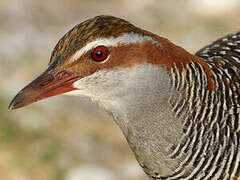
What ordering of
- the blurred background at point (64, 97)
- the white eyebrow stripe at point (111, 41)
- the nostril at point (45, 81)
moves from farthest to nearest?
the blurred background at point (64, 97)
the nostril at point (45, 81)
the white eyebrow stripe at point (111, 41)

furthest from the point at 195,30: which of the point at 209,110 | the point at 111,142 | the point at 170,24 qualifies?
the point at 209,110

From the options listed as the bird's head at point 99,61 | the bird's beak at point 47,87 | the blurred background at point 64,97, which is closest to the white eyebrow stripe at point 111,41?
the bird's head at point 99,61

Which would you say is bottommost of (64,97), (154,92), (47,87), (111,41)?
(154,92)

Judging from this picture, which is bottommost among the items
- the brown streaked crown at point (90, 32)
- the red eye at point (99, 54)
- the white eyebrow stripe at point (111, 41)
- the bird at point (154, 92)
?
the bird at point (154, 92)

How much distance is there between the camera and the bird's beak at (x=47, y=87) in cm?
334

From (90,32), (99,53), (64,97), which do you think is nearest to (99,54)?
(99,53)

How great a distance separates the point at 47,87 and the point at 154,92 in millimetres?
621

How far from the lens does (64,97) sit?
6891 millimetres

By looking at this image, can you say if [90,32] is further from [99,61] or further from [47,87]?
[47,87]

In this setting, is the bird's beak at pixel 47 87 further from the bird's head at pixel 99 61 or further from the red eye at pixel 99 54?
the red eye at pixel 99 54

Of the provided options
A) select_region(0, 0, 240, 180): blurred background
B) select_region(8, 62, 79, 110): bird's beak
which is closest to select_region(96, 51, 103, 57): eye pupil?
select_region(8, 62, 79, 110): bird's beak

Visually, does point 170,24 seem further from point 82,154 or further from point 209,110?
point 209,110

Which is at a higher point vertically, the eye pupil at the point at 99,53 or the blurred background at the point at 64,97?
the blurred background at the point at 64,97

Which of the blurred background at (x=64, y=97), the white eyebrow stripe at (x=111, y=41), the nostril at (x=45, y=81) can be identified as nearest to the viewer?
the white eyebrow stripe at (x=111, y=41)
